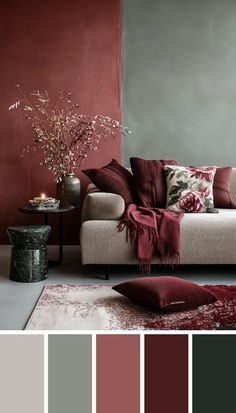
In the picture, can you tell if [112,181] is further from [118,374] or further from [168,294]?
[118,374]

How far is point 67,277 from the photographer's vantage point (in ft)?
12.4

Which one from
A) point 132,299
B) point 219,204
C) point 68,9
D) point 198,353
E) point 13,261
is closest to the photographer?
point 198,353

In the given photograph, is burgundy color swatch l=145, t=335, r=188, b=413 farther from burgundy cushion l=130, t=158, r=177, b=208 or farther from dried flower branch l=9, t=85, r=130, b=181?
dried flower branch l=9, t=85, r=130, b=181

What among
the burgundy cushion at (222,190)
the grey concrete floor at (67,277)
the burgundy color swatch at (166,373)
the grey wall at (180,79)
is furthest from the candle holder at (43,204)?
the burgundy color swatch at (166,373)

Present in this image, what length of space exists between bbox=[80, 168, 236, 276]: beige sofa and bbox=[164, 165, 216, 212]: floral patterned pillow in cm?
36

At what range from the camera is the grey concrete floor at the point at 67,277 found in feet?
9.60

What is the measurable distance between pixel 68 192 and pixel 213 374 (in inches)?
123

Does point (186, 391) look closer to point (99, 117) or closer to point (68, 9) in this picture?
point (99, 117)

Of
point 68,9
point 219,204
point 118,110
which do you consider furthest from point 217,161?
point 68,9

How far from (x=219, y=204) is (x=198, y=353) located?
2973 millimetres

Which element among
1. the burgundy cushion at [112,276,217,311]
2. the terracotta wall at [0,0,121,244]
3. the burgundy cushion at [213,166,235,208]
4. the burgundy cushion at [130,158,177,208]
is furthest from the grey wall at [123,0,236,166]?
the burgundy cushion at [112,276,217,311]

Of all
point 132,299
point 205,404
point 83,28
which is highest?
point 83,28

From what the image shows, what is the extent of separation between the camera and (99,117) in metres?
4.94

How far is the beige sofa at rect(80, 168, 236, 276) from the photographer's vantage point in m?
3.67
